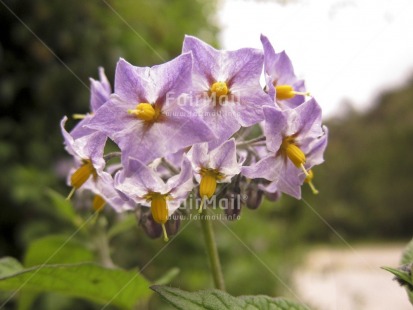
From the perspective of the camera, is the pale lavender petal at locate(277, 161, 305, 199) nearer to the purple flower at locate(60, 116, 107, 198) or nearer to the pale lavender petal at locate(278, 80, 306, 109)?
the pale lavender petal at locate(278, 80, 306, 109)

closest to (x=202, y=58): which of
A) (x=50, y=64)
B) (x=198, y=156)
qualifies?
(x=198, y=156)

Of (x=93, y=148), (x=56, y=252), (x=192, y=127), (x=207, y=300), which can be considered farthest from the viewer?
(x=56, y=252)

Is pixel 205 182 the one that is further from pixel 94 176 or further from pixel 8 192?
pixel 8 192

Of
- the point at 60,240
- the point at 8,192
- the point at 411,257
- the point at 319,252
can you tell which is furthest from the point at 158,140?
the point at 319,252

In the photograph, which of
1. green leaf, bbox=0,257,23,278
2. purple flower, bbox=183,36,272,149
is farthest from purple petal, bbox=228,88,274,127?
green leaf, bbox=0,257,23,278

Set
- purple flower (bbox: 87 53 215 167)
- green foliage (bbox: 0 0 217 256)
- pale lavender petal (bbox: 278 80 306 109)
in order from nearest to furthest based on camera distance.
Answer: purple flower (bbox: 87 53 215 167)
pale lavender petal (bbox: 278 80 306 109)
green foliage (bbox: 0 0 217 256)

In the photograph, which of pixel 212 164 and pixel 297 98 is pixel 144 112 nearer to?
pixel 212 164
